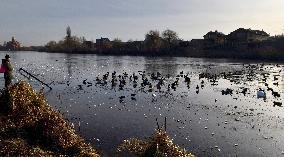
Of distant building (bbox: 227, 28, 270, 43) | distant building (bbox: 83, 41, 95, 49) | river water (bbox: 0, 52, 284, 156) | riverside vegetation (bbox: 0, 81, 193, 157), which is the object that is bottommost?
river water (bbox: 0, 52, 284, 156)

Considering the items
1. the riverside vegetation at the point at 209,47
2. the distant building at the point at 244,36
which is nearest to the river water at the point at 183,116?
the riverside vegetation at the point at 209,47

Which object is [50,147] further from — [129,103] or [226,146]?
[129,103]

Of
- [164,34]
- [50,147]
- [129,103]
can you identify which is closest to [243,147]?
[50,147]

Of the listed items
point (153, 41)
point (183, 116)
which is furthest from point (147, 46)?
point (183, 116)

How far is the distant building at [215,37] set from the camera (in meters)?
133

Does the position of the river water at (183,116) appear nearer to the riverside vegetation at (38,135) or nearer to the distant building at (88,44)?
the riverside vegetation at (38,135)

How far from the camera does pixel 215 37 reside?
140m

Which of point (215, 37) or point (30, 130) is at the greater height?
point (215, 37)

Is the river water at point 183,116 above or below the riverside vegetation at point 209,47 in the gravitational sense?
below

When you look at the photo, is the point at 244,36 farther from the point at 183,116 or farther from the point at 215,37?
the point at 183,116

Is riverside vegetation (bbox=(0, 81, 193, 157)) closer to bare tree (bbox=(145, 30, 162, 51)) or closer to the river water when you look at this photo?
the river water

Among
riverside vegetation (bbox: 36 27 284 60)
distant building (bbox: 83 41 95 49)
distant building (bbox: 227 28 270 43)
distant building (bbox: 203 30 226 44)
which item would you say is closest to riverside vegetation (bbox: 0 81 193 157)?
riverside vegetation (bbox: 36 27 284 60)

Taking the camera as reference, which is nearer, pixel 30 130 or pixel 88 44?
pixel 30 130

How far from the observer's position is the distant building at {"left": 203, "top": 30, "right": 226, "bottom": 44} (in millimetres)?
132875
